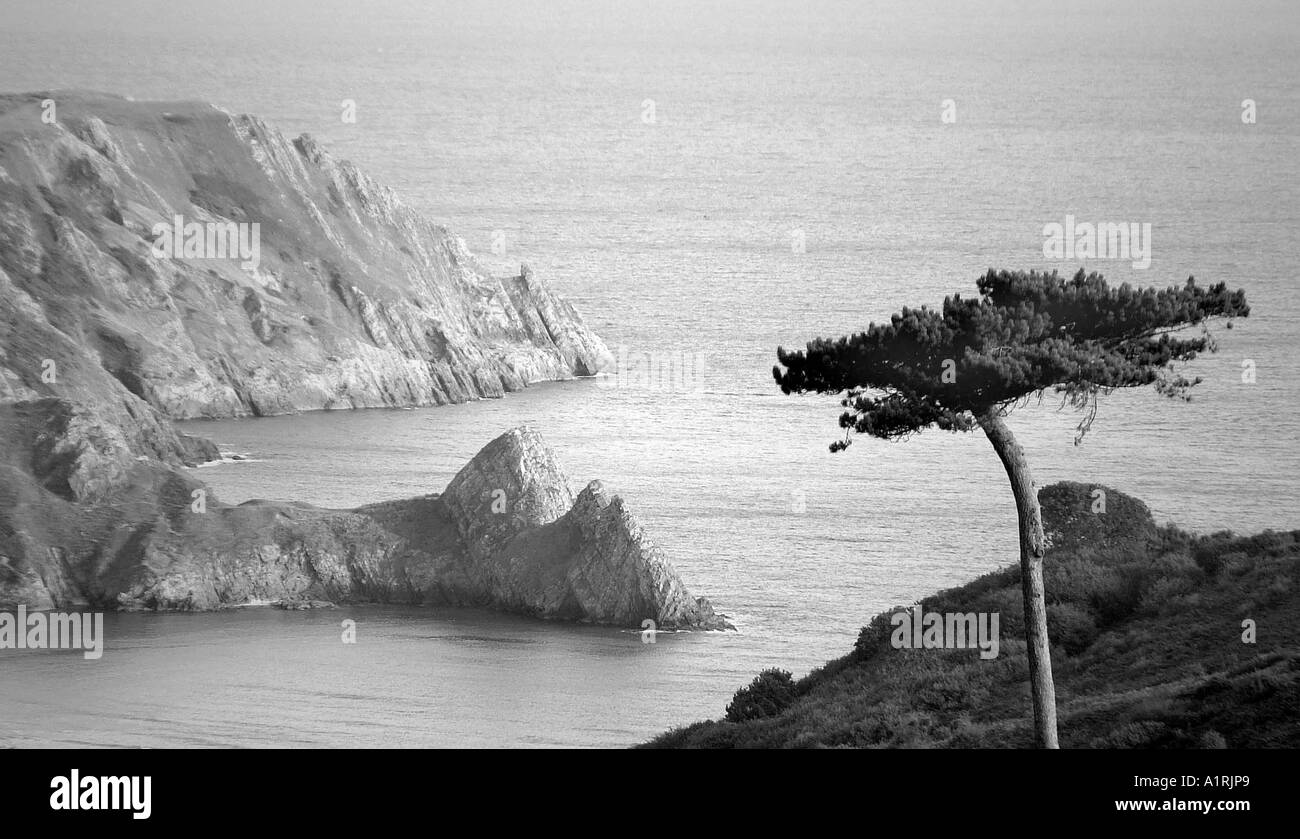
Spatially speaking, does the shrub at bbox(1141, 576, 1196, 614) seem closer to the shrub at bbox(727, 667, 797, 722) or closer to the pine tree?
the shrub at bbox(727, 667, 797, 722)

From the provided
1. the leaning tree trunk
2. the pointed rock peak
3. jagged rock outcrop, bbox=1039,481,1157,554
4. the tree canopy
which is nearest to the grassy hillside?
jagged rock outcrop, bbox=1039,481,1157,554

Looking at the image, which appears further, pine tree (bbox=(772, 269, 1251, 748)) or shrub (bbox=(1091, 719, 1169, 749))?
pine tree (bbox=(772, 269, 1251, 748))

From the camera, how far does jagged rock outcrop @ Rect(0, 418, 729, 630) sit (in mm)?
102812

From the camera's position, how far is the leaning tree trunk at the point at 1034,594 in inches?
1597

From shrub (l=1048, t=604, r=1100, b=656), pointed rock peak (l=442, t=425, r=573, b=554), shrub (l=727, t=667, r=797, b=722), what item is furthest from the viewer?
pointed rock peak (l=442, t=425, r=573, b=554)

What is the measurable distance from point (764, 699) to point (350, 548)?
52.7 m

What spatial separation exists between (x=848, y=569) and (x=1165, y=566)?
57740 millimetres

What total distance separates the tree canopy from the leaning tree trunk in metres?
1.29

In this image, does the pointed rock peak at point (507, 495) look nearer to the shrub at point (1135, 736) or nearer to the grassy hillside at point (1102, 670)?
the grassy hillside at point (1102, 670)

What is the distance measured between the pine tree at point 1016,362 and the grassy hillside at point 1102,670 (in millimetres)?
3731

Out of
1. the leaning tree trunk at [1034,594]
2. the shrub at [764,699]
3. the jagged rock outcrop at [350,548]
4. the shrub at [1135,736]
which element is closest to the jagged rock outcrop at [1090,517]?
the shrub at [764,699]

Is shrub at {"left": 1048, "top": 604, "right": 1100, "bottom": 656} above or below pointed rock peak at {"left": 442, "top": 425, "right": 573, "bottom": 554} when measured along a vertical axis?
below

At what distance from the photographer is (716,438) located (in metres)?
164

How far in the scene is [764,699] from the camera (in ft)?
196
